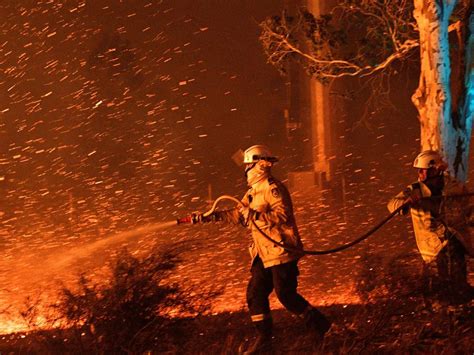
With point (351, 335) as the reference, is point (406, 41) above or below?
above

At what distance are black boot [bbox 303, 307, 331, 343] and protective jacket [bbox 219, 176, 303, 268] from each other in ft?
1.54

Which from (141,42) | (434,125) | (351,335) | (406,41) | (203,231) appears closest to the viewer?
(351,335)

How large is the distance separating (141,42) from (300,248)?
11.1 meters

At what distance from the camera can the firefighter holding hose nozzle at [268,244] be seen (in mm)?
6938

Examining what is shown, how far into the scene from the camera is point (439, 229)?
23.5 feet

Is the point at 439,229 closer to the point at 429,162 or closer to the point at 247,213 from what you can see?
the point at 429,162

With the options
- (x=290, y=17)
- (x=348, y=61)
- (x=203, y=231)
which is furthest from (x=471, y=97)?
(x=203, y=231)

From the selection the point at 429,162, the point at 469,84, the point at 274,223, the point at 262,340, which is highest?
the point at 469,84

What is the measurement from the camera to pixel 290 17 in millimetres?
11289

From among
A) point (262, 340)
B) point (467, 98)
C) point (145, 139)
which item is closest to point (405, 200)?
point (262, 340)

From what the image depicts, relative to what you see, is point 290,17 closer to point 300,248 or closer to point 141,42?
point 300,248

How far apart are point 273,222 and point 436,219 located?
138cm

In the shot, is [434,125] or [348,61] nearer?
[434,125]

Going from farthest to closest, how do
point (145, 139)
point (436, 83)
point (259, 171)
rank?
point (145, 139) < point (436, 83) < point (259, 171)
